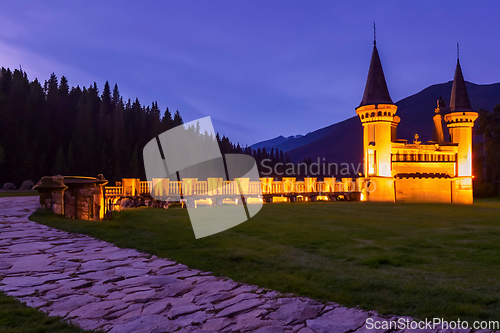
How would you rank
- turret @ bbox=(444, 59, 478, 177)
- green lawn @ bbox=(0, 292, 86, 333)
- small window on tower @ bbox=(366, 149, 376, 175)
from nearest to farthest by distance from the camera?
green lawn @ bbox=(0, 292, 86, 333)
small window on tower @ bbox=(366, 149, 376, 175)
turret @ bbox=(444, 59, 478, 177)

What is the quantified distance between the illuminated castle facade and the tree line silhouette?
1434 inches

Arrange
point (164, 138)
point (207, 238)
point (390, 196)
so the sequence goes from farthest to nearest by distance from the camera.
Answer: point (164, 138), point (390, 196), point (207, 238)

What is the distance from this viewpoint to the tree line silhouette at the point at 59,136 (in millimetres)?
40719

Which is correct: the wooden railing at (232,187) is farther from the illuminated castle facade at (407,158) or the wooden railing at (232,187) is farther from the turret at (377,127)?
the illuminated castle facade at (407,158)

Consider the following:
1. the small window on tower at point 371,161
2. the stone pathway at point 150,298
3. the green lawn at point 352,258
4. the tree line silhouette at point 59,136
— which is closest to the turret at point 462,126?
the small window on tower at point 371,161

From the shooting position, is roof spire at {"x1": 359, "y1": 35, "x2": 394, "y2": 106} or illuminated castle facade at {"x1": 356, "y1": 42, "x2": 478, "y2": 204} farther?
roof spire at {"x1": 359, "y1": 35, "x2": 394, "y2": 106}

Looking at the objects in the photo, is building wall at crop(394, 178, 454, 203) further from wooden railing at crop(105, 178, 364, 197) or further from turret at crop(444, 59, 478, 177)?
wooden railing at crop(105, 178, 364, 197)

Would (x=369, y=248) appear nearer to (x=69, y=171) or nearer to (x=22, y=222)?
(x=22, y=222)

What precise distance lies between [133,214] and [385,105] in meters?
17.1

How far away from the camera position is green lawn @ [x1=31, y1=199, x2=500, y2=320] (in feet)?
10.8

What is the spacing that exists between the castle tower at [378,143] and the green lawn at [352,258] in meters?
12.4

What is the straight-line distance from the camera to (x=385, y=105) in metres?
21.2

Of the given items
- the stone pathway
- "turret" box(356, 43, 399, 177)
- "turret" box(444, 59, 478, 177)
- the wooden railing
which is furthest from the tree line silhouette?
"turret" box(444, 59, 478, 177)

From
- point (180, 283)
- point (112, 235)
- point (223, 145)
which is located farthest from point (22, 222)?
point (223, 145)
